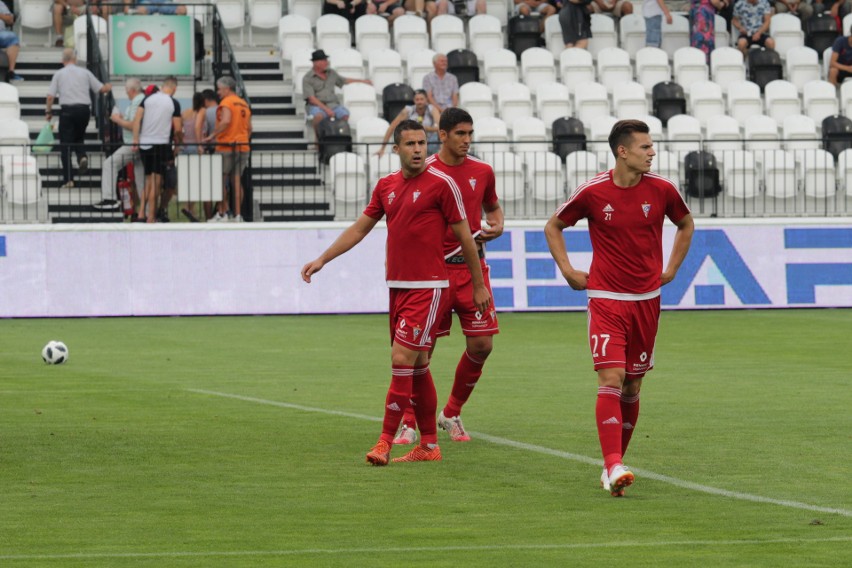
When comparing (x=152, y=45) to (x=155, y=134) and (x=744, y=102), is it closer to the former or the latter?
(x=155, y=134)

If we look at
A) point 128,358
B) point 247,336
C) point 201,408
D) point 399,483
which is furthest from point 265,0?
point 399,483

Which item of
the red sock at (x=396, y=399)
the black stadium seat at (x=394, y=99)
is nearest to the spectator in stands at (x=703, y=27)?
the black stadium seat at (x=394, y=99)

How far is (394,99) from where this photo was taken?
91.1 ft

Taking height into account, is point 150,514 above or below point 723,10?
below

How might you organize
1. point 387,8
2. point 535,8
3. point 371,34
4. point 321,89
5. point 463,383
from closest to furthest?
point 463,383 < point 321,89 < point 371,34 < point 387,8 < point 535,8

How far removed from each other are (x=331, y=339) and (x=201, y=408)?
6724mm

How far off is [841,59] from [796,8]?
2.67 metres

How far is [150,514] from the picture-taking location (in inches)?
327

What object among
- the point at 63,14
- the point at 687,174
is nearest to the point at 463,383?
the point at 687,174

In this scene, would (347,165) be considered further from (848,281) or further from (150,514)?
(150,514)

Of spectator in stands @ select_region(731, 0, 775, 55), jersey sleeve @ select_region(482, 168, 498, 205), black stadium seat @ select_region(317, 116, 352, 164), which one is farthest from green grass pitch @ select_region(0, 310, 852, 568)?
spectator in stands @ select_region(731, 0, 775, 55)

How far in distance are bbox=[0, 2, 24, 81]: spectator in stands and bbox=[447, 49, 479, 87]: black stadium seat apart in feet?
23.9

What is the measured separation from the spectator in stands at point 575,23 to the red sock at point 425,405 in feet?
65.4

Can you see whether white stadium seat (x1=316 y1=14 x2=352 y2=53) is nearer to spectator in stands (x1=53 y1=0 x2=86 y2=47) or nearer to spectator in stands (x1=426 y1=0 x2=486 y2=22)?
spectator in stands (x1=426 y1=0 x2=486 y2=22)
